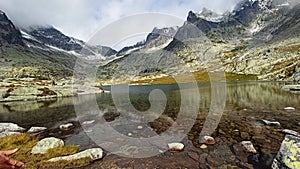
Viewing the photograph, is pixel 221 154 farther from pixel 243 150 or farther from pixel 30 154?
pixel 30 154

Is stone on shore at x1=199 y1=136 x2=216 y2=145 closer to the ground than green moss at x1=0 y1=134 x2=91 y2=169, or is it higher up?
higher up

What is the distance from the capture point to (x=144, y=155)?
16.1 m

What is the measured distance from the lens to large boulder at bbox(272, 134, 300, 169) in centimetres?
1023

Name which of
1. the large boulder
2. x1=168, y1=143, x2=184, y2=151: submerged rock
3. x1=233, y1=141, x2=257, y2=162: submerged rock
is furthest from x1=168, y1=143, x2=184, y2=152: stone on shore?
the large boulder

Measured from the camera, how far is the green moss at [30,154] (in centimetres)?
1440

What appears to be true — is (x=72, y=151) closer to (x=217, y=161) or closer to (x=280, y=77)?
(x=217, y=161)

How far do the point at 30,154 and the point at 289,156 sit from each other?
57.5 feet

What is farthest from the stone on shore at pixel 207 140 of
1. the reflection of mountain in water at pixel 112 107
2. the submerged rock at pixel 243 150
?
the reflection of mountain in water at pixel 112 107

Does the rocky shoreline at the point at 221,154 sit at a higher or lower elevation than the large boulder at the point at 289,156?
lower

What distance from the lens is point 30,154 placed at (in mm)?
16516

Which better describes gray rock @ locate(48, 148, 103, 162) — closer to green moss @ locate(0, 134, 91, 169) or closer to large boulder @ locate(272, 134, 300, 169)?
green moss @ locate(0, 134, 91, 169)

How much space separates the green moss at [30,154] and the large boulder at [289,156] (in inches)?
465

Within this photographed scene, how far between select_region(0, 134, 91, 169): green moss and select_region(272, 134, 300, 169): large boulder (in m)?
11.8

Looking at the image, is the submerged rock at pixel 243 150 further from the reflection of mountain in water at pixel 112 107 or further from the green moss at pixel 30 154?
the reflection of mountain in water at pixel 112 107
